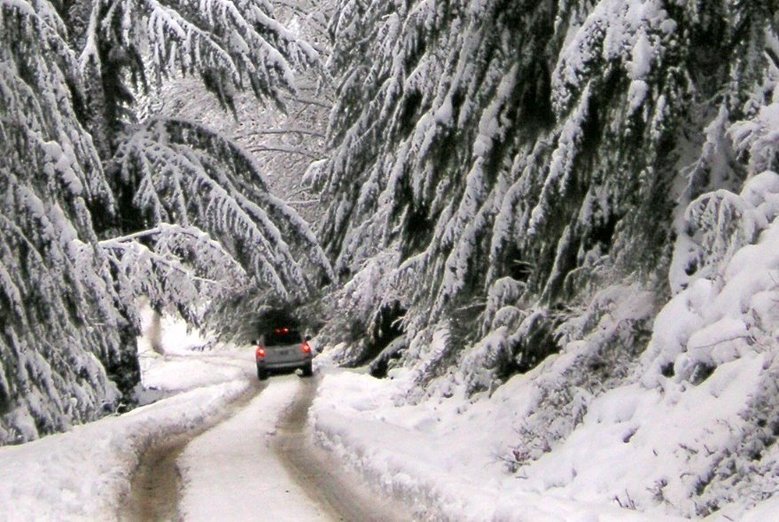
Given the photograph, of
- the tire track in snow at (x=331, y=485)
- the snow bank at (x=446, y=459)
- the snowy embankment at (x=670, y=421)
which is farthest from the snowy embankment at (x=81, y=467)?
the snowy embankment at (x=670, y=421)

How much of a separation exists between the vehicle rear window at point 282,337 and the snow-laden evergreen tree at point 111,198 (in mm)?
9400

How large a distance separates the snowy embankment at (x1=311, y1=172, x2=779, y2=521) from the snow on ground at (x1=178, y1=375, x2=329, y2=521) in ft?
3.29

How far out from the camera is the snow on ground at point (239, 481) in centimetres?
870

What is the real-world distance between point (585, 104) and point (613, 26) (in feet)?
2.39

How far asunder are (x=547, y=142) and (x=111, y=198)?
286 inches

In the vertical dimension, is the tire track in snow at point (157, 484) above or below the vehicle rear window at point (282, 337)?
above

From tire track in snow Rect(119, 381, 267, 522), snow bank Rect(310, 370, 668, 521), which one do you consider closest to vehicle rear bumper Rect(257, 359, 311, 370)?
snow bank Rect(310, 370, 668, 521)

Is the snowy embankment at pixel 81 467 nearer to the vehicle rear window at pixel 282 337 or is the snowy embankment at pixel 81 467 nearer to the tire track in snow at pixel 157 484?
the tire track in snow at pixel 157 484

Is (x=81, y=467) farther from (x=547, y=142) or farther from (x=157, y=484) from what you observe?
(x=547, y=142)

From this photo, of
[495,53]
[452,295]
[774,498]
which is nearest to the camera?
[774,498]

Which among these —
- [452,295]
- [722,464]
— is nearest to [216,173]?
[452,295]

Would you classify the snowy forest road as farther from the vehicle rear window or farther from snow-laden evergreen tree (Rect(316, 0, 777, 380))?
the vehicle rear window

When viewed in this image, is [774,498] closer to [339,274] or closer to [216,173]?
[216,173]

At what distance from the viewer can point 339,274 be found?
2734cm
